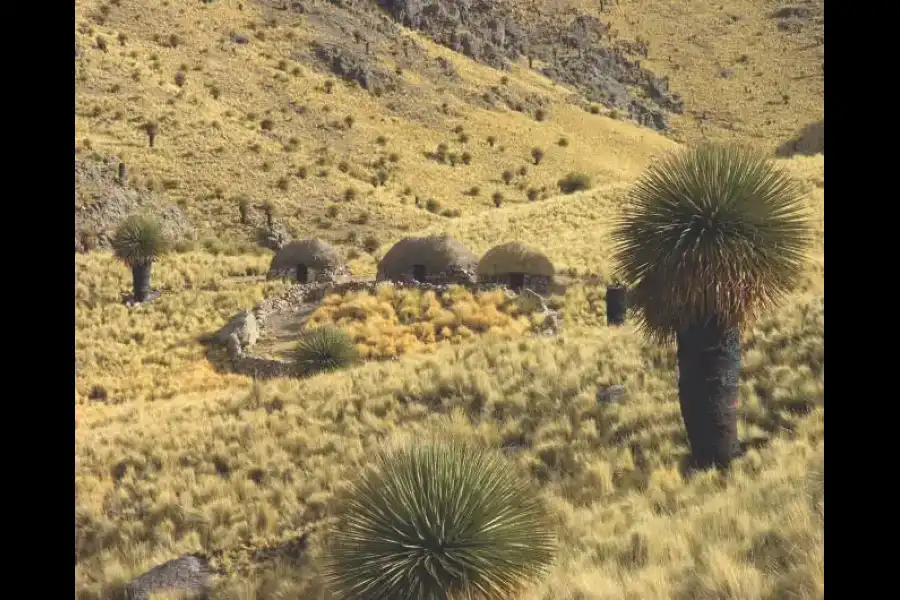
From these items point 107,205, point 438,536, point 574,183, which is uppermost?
point 574,183

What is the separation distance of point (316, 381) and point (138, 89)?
1758 inches

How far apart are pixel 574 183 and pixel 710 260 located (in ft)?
178

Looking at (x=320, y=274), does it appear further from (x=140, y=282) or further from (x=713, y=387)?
(x=713, y=387)

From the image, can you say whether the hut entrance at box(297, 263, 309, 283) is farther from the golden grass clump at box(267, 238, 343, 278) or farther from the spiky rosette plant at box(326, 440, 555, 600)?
the spiky rosette plant at box(326, 440, 555, 600)

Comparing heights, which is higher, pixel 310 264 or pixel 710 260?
pixel 310 264

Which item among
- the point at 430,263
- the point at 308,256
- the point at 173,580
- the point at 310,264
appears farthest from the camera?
the point at 308,256

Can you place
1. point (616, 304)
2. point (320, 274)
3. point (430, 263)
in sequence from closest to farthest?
point (616, 304)
point (430, 263)
point (320, 274)

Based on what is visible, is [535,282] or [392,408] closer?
[392,408]

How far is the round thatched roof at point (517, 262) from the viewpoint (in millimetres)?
29344

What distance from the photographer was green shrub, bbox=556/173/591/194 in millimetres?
60625

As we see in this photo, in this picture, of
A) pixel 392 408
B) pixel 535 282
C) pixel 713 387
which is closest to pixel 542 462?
pixel 713 387

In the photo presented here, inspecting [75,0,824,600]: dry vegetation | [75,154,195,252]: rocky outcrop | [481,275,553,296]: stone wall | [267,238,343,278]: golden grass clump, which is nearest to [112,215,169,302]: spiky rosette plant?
[75,0,824,600]: dry vegetation

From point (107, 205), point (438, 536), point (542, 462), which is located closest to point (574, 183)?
point (107, 205)

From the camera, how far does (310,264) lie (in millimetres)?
33781
